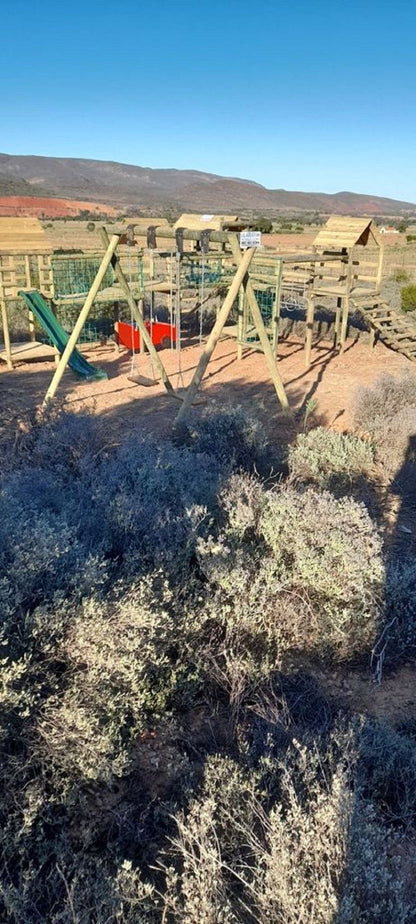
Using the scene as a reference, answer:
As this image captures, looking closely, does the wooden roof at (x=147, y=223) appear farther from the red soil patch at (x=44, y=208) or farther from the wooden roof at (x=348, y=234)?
the red soil patch at (x=44, y=208)

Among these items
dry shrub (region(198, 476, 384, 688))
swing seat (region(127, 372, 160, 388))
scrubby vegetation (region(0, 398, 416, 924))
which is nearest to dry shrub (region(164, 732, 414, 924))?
scrubby vegetation (region(0, 398, 416, 924))

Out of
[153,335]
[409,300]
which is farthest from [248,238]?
[409,300]

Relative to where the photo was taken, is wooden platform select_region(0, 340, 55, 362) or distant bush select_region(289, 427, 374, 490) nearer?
distant bush select_region(289, 427, 374, 490)

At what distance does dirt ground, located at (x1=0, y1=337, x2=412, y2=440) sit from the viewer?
7.72 meters

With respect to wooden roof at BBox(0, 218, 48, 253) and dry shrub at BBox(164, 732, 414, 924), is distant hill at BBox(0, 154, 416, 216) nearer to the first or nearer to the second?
wooden roof at BBox(0, 218, 48, 253)

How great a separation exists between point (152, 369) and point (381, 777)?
8.04 m

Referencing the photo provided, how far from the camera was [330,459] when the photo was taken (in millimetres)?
5672

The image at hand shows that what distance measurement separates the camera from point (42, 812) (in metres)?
2.19

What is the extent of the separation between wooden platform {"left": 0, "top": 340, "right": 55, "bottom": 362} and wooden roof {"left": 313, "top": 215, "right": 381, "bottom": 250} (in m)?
5.24

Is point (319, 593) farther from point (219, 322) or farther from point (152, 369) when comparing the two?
point (152, 369)

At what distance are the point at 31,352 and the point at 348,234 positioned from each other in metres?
6.09

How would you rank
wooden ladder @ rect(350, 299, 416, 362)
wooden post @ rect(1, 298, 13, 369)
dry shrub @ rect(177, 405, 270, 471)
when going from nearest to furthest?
dry shrub @ rect(177, 405, 270, 471) → wooden post @ rect(1, 298, 13, 369) → wooden ladder @ rect(350, 299, 416, 362)

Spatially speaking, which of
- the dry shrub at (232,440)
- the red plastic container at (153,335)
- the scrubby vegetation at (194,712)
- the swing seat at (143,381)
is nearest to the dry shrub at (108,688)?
the scrubby vegetation at (194,712)

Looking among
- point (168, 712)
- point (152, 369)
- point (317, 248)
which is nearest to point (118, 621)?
point (168, 712)
